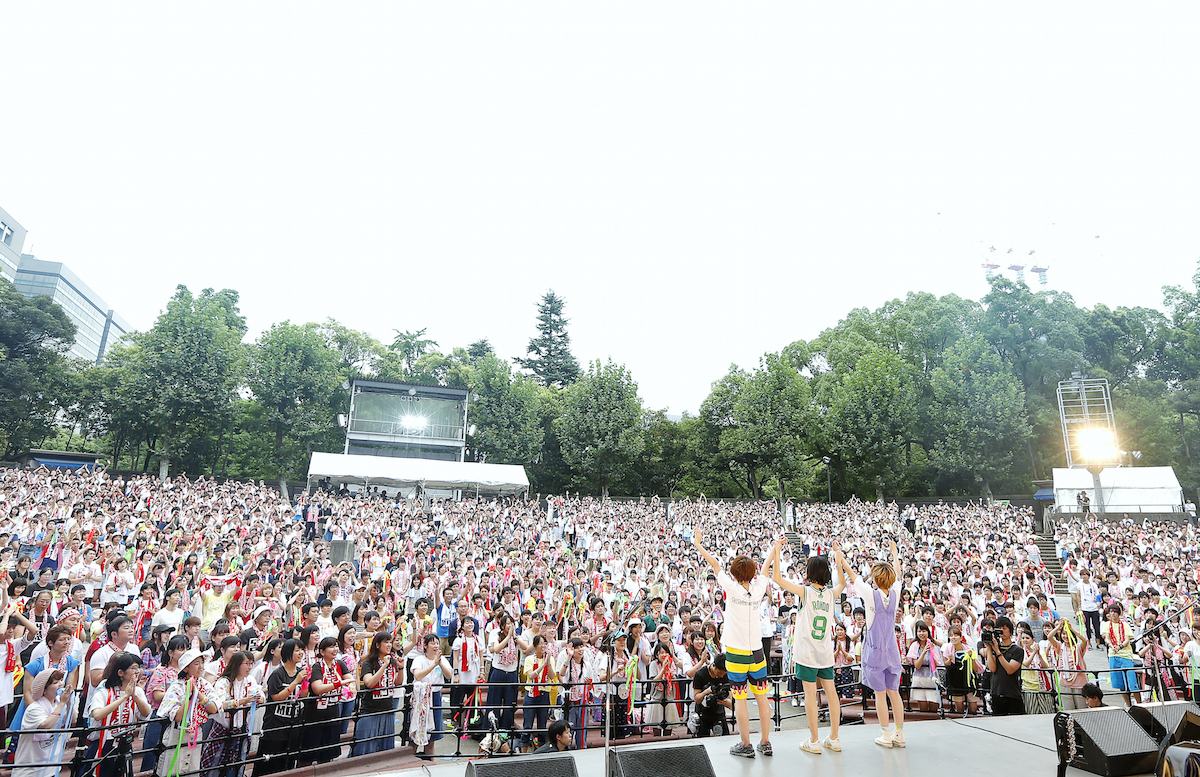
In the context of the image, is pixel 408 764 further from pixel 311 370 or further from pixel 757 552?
pixel 311 370

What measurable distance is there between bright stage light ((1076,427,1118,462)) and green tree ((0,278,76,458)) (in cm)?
5733

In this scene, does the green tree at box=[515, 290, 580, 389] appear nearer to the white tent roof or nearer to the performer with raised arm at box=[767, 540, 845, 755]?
the white tent roof

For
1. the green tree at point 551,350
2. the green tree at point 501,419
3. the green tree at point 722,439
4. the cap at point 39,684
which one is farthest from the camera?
the green tree at point 551,350

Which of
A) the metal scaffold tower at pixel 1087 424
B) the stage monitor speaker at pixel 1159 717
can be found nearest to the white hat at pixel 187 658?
the stage monitor speaker at pixel 1159 717

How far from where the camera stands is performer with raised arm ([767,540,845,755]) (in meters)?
5.12

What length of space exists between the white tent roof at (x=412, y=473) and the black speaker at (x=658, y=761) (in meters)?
25.7

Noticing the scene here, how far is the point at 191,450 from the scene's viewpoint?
41125 millimetres

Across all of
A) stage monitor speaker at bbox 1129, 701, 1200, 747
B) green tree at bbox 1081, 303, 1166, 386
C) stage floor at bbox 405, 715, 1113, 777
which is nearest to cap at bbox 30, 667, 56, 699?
stage floor at bbox 405, 715, 1113, 777

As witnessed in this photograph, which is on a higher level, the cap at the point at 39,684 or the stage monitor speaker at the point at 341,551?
the stage monitor speaker at the point at 341,551

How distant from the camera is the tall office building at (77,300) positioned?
313 feet

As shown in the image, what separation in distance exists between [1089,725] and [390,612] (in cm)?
859

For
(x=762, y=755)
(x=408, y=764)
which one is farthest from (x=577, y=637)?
(x=762, y=755)

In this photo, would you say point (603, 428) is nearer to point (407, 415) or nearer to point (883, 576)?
point (407, 415)

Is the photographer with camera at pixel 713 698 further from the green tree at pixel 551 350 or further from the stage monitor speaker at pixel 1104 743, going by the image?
the green tree at pixel 551 350
